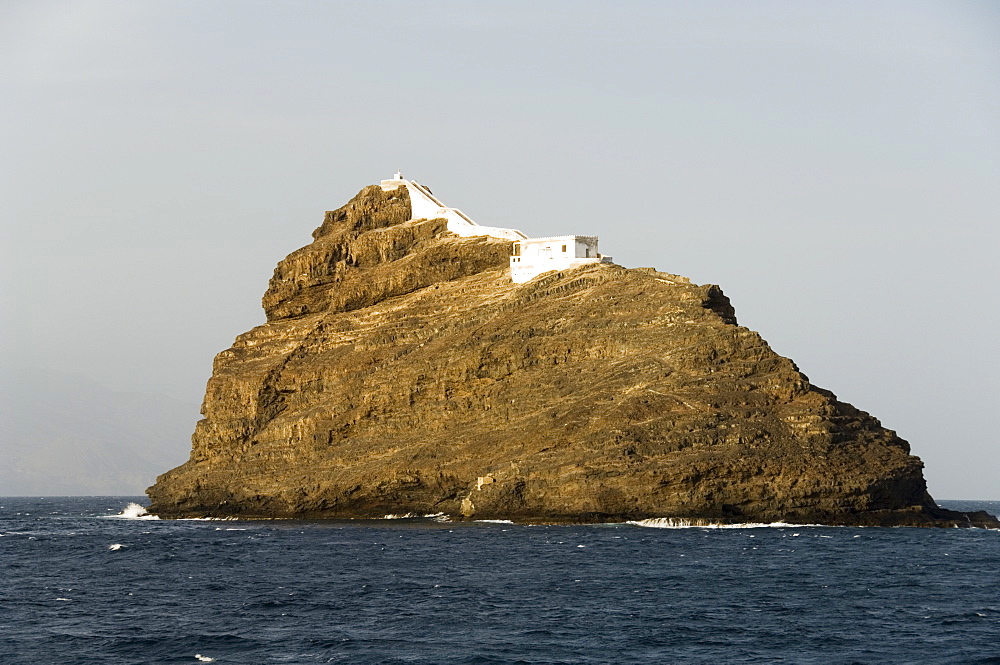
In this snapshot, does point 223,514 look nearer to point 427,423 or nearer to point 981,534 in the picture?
point 427,423

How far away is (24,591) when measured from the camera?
74500 mm

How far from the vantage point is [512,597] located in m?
70.2

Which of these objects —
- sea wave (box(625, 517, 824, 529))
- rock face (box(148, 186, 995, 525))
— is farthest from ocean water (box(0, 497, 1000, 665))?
rock face (box(148, 186, 995, 525))

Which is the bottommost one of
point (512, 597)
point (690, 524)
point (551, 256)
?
point (512, 597)

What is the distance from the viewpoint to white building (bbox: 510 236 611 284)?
13600 cm

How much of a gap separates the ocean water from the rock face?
4331 millimetres

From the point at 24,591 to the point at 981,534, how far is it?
74705 mm

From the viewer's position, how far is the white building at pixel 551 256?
13600 cm

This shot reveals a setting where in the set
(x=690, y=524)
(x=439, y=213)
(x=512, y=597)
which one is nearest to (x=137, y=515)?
(x=439, y=213)

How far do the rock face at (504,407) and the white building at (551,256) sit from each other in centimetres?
202

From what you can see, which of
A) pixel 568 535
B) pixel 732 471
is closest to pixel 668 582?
pixel 568 535

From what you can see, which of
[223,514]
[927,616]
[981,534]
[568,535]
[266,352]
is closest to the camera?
[927,616]

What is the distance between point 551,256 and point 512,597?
69566 millimetres

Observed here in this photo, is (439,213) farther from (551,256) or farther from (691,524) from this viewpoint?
(691,524)
